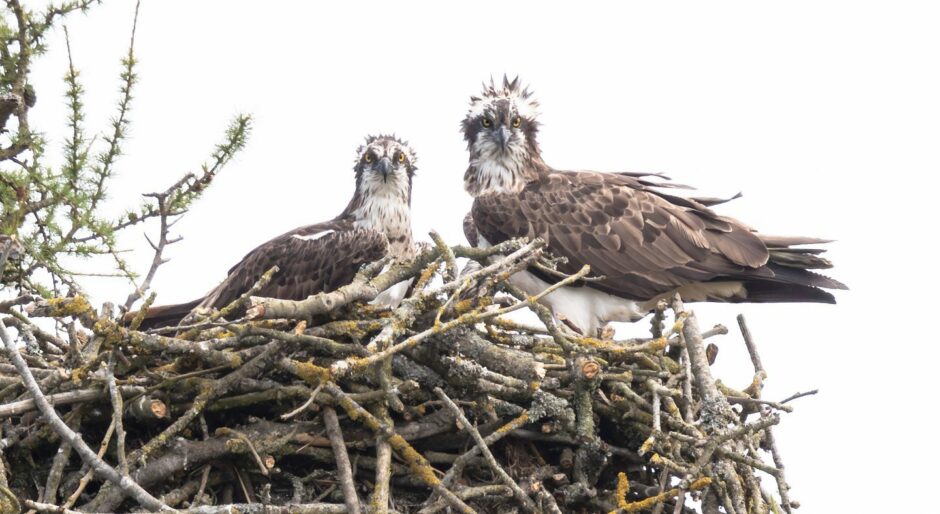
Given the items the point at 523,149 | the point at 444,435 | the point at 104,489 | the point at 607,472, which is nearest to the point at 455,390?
the point at 444,435

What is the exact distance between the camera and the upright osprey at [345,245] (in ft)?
22.3

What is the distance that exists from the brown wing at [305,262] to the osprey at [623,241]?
0.79 meters

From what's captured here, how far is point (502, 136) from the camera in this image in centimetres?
768

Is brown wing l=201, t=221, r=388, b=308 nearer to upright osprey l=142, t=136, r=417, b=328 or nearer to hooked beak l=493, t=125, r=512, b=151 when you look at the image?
upright osprey l=142, t=136, r=417, b=328

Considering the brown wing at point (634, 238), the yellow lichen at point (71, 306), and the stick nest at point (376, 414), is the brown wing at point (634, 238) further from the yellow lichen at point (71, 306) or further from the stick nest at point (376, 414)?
the yellow lichen at point (71, 306)

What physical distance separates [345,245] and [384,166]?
26.4 inches

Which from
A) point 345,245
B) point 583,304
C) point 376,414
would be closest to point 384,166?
point 345,245

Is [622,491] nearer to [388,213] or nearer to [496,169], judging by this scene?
[388,213]

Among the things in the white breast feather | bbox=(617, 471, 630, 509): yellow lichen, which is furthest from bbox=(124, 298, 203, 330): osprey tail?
bbox=(617, 471, 630, 509): yellow lichen

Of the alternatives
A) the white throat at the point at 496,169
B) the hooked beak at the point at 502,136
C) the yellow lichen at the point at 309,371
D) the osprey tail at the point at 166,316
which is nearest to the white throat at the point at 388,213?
the white throat at the point at 496,169

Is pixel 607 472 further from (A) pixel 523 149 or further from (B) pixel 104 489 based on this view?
(A) pixel 523 149

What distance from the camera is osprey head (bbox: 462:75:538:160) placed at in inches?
306

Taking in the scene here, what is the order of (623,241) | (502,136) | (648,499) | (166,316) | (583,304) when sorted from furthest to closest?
1. (502,136)
2. (623,241)
3. (583,304)
4. (166,316)
5. (648,499)

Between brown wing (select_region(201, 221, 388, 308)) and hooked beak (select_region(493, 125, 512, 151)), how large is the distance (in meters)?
1.10
